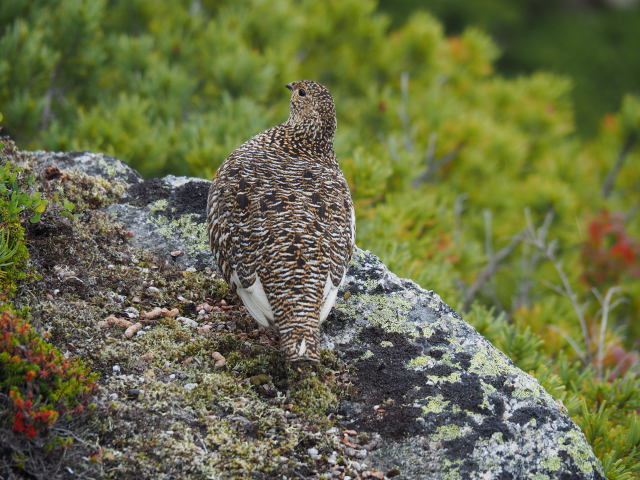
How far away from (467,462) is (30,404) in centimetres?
161

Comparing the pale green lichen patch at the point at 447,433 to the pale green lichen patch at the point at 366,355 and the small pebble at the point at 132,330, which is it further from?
the small pebble at the point at 132,330

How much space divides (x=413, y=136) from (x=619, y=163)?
10.9 feet

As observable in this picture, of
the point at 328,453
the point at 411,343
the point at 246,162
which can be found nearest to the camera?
the point at 328,453

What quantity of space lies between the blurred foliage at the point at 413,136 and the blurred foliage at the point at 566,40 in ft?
14.4

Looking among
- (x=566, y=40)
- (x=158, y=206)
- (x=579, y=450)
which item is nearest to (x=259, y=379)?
(x=579, y=450)

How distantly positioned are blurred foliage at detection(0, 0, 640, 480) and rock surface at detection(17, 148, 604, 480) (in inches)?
26.1

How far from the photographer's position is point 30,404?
2.28 m

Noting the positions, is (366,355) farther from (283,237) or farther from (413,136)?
(413,136)

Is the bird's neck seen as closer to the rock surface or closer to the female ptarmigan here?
the female ptarmigan

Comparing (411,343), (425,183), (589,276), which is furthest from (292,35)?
(411,343)

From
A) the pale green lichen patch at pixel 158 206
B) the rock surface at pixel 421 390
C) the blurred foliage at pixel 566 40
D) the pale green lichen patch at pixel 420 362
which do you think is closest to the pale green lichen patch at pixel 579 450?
the rock surface at pixel 421 390

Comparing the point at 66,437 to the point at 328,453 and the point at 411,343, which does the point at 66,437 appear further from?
the point at 411,343

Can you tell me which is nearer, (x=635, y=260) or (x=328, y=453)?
(x=328, y=453)

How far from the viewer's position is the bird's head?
3953mm
